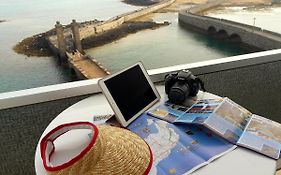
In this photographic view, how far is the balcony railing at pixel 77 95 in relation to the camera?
1069 mm

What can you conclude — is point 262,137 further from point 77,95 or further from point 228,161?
point 77,95

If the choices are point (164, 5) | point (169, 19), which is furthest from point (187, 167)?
point (169, 19)

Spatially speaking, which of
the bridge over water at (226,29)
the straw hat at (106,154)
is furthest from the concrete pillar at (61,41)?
the straw hat at (106,154)

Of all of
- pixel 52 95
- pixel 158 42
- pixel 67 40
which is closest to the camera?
pixel 52 95

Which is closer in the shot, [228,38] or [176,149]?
[176,149]

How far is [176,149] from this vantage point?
65 centimetres

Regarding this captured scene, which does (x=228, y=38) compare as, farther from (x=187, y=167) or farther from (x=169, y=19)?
(x=187, y=167)

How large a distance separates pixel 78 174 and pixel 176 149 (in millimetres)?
257

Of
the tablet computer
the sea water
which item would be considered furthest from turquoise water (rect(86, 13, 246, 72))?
the tablet computer

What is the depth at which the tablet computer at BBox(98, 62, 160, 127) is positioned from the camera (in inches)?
29.6

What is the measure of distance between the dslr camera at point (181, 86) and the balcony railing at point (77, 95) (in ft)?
1.05

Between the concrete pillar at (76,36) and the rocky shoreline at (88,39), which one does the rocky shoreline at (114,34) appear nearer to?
the rocky shoreline at (88,39)

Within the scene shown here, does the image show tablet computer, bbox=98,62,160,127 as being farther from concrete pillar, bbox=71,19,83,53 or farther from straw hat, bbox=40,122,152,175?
concrete pillar, bbox=71,19,83,53

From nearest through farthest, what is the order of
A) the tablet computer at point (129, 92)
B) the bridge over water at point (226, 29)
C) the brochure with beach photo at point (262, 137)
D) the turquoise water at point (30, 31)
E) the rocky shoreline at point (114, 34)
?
1. the brochure with beach photo at point (262, 137)
2. the tablet computer at point (129, 92)
3. the turquoise water at point (30, 31)
4. the rocky shoreline at point (114, 34)
5. the bridge over water at point (226, 29)
